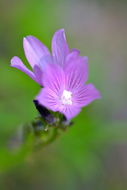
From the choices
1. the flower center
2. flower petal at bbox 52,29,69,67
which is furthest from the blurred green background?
flower petal at bbox 52,29,69,67

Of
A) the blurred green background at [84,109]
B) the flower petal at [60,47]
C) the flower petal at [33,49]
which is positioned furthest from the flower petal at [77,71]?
the blurred green background at [84,109]

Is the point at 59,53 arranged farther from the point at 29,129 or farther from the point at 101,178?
the point at 101,178

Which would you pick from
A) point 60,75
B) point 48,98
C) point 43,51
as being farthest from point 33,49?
point 48,98

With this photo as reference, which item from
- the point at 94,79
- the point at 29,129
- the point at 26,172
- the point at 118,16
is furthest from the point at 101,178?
the point at 118,16

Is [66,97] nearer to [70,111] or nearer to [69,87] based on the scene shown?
[69,87]

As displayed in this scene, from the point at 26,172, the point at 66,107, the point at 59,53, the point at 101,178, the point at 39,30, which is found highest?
the point at 39,30

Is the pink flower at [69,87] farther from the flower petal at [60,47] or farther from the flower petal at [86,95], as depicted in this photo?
the flower petal at [60,47]

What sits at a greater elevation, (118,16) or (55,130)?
(118,16)
